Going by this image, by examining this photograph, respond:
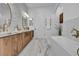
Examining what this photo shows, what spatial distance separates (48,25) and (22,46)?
0.70m

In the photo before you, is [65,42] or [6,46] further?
[6,46]

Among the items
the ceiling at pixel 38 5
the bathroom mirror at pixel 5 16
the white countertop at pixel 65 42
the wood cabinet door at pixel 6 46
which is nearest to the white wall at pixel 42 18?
the ceiling at pixel 38 5

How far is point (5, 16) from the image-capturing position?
2174 mm

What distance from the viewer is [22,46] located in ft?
8.04

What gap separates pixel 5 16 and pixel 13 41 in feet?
1.52

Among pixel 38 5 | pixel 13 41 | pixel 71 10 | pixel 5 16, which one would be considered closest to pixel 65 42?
pixel 71 10

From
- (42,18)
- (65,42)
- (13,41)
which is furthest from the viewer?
(13,41)

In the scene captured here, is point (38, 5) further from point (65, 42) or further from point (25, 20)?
point (65, 42)

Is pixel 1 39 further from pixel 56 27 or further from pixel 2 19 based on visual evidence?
pixel 56 27

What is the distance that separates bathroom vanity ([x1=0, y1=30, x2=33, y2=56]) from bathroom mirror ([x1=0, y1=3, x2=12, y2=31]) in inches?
5.4

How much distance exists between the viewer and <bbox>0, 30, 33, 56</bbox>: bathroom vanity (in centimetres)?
208

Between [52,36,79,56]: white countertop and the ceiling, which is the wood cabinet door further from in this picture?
[52,36,79,56]: white countertop

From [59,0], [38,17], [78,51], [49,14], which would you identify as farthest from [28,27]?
[78,51]

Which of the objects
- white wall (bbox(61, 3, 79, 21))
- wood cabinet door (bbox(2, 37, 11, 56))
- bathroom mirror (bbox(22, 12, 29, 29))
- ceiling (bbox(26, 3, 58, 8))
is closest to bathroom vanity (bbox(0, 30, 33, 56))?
wood cabinet door (bbox(2, 37, 11, 56))
